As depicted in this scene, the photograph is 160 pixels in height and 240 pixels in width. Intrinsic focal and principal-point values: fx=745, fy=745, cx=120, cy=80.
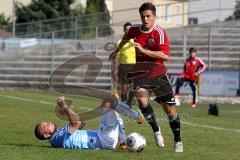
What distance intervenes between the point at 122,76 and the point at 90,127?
1.35m

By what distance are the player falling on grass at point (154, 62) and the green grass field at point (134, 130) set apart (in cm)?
37

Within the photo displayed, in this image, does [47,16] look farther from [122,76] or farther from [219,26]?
[122,76]

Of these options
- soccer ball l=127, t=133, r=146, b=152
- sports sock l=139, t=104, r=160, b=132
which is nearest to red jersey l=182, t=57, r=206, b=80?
sports sock l=139, t=104, r=160, b=132

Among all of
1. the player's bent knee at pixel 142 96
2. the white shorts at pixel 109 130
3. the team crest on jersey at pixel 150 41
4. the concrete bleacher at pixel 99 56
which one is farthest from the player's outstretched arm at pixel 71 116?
the concrete bleacher at pixel 99 56

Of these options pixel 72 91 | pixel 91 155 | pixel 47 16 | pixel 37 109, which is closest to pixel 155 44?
pixel 91 155

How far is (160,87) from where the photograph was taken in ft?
37.8

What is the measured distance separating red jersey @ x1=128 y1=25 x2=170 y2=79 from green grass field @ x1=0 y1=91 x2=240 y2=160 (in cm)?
131

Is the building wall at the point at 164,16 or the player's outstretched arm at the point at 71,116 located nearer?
the player's outstretched arm at the point at 71,116

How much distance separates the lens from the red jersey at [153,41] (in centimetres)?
1132

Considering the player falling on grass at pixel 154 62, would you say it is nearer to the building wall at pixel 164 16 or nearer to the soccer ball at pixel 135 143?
the soccer ball at pixel 135 143

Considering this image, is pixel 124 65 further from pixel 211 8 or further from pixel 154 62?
pixel 211 8

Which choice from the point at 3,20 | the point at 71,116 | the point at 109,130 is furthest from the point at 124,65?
the point at 3,20

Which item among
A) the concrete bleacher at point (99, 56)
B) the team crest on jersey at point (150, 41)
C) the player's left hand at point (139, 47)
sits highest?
the team crest on jersey at point (150, 41)

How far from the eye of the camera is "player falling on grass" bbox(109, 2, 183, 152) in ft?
36.6
